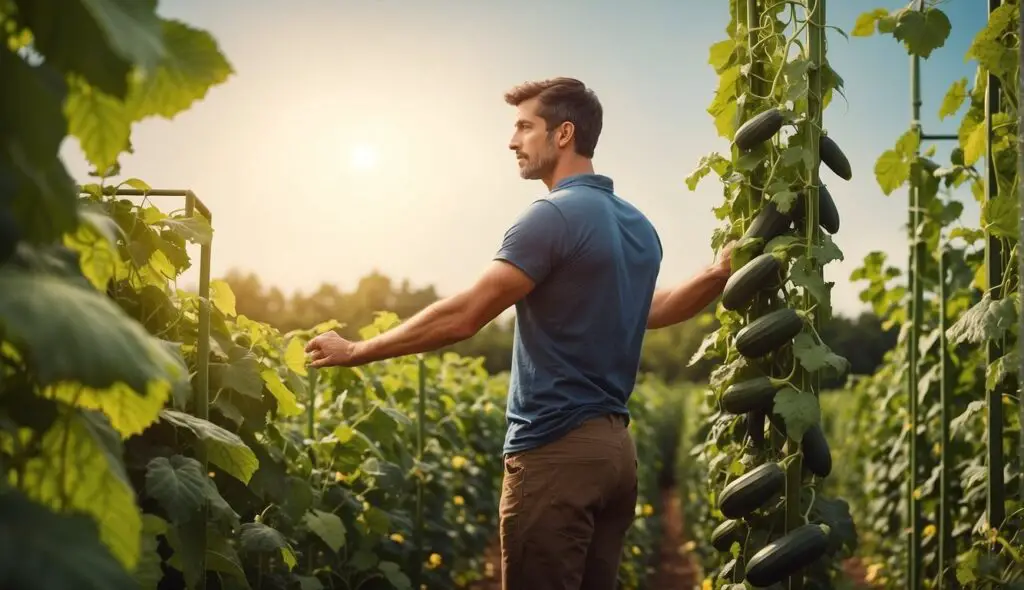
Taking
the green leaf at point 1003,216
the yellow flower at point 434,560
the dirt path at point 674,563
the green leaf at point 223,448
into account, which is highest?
the green leaf at point 1003,216

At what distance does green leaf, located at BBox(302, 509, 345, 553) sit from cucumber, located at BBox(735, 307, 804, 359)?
76.4 inches

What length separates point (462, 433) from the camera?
755cm

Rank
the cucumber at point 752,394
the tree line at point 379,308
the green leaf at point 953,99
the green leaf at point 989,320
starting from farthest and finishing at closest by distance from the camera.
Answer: the tree line at point 379,308 < the green leaf at point 953,99 < the green leaf at point 989,320 < the cucumber at point 752,394

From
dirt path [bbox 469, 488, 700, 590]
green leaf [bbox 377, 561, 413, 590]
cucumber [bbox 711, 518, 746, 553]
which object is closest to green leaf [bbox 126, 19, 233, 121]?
cucumber [bbox 711, 518, 746, 553]

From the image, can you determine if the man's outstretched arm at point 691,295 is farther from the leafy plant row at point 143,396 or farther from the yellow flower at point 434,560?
the yellow flower at point 434,560

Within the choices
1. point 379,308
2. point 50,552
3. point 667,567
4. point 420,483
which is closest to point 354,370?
point 420,483

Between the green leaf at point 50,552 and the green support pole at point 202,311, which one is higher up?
the green support pole at point 202,311

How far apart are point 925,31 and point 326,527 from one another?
2.88 metres

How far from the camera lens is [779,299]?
3.39m

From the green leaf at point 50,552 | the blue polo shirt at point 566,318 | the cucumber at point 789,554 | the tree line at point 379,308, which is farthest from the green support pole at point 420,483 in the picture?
the tree line at point 379,308

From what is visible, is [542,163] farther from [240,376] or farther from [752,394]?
[240,376]

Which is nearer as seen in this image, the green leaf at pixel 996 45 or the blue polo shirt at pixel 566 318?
the blue polo shirt at pixel 566 318

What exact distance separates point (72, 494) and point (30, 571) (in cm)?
28

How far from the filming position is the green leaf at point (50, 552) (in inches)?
44.9
